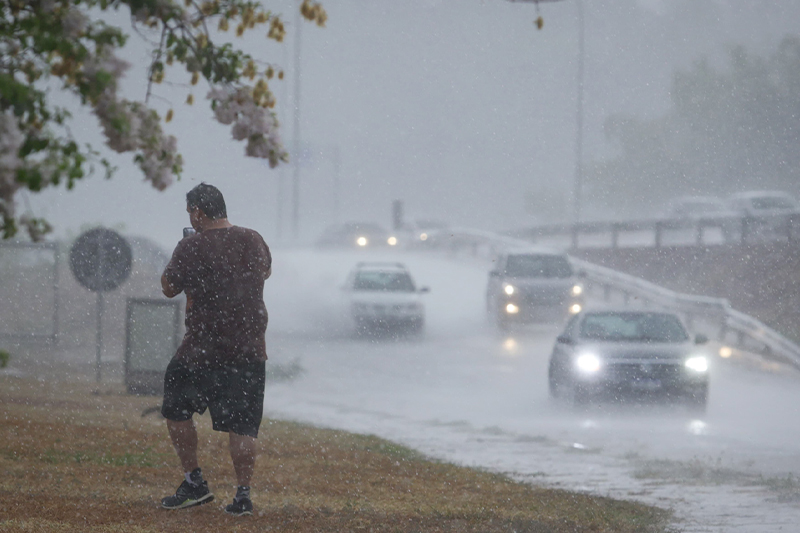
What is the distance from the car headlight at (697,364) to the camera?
12.8 meters

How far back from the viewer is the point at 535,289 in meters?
23.0

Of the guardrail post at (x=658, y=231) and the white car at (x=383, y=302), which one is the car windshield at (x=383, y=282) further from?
the guardrail post at (x=658, y=231)

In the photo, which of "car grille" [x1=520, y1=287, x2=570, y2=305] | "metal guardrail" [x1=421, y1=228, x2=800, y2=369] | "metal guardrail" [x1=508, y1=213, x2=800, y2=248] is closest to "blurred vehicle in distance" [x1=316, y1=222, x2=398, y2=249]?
"metal guardrail" [x1=508, y1=213, x2=800, y2=248]

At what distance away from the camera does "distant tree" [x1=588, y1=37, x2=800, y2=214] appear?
46344 mm

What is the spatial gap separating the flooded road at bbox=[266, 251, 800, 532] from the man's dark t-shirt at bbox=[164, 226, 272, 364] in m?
2.95

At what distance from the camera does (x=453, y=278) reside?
3612cm

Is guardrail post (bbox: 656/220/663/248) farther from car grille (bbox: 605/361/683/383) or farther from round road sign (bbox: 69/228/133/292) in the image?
round road sign (bbox: 69/228/133/292)

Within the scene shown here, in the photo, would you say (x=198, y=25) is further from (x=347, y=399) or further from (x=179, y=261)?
(x=347, y=399)

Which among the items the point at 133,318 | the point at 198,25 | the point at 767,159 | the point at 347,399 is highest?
the point at 767,159

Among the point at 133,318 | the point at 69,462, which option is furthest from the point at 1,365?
the point at 133,318

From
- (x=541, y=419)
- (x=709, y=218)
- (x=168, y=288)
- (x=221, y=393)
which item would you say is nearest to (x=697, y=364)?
(x=541, y=419)

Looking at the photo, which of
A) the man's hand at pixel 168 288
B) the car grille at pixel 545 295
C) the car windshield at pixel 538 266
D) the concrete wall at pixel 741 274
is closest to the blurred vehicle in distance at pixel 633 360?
the man's hand at pixel 168 288

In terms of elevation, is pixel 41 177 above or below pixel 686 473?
above

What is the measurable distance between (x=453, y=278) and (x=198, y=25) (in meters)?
31.2
